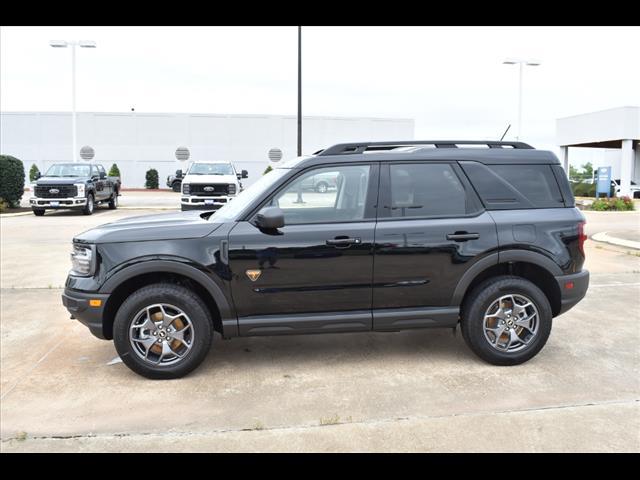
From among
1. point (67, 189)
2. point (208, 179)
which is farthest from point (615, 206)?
point (67, 189)

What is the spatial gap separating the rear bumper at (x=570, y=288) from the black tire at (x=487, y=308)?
0.60ft

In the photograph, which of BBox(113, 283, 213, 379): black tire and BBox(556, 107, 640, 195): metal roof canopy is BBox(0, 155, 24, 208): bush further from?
BBox(556, 107, 640, 195): metal roof canopy

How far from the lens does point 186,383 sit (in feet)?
14.8

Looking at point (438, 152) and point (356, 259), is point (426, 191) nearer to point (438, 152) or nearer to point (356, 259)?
point (438, 152)

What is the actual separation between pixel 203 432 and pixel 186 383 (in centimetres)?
91

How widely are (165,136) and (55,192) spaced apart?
27987 millimetres

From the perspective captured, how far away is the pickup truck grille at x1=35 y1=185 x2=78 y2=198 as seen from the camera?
19531 millimetres

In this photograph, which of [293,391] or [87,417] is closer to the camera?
[87,417]

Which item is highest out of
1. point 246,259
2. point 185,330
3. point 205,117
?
point 205,117

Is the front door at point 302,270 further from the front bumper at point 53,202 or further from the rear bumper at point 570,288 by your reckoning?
the front bumper at point 53,202

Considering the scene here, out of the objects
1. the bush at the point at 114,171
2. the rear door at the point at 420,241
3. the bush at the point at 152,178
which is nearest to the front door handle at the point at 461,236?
the rear door at the point at 420,241

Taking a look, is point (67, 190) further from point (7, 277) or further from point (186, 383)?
point (186, 383)
